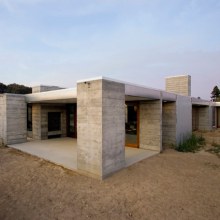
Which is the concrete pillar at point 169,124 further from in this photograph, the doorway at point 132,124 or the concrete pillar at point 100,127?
the concrete pillar at point 100,127

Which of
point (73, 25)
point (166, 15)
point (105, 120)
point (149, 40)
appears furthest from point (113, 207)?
point (149, 40)

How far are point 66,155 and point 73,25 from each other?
24.4ft

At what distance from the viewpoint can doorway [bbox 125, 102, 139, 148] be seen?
9845 mm

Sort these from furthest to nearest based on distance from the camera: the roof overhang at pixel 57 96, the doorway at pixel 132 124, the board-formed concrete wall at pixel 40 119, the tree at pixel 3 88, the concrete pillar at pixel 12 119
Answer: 1. the tree at pixel 3 88
2. the board-formed concrete wall at pixel 40 119
3. the concrete pillar at pixel 12 119
4. the doorway at pixel 132 124
5. the roof overhang at pixel 57 96

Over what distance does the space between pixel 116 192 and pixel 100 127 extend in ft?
5.91

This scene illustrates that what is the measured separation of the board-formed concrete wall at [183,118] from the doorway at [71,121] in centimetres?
692

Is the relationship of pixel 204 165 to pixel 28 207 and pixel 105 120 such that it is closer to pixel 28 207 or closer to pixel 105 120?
pixel 105 120

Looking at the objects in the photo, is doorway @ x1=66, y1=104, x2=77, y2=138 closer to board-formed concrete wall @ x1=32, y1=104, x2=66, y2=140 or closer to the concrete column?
board-formed concrete wall @ x1=32, y1=104, x2=66, y2=140

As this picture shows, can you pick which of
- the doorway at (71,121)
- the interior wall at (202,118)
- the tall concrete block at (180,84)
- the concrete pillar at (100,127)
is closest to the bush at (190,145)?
the tall concrete block at (180,84)

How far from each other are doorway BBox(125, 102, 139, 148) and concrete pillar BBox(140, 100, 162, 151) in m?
0.34

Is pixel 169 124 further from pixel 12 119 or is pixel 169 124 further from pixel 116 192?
pixel 12 119

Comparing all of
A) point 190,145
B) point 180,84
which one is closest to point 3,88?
point 180,84

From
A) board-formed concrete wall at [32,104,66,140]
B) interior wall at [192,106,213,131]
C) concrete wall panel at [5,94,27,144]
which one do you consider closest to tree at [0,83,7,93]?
board-formed concrete wall at [32,104,66,140]

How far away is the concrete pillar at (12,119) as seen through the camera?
10.6 m
